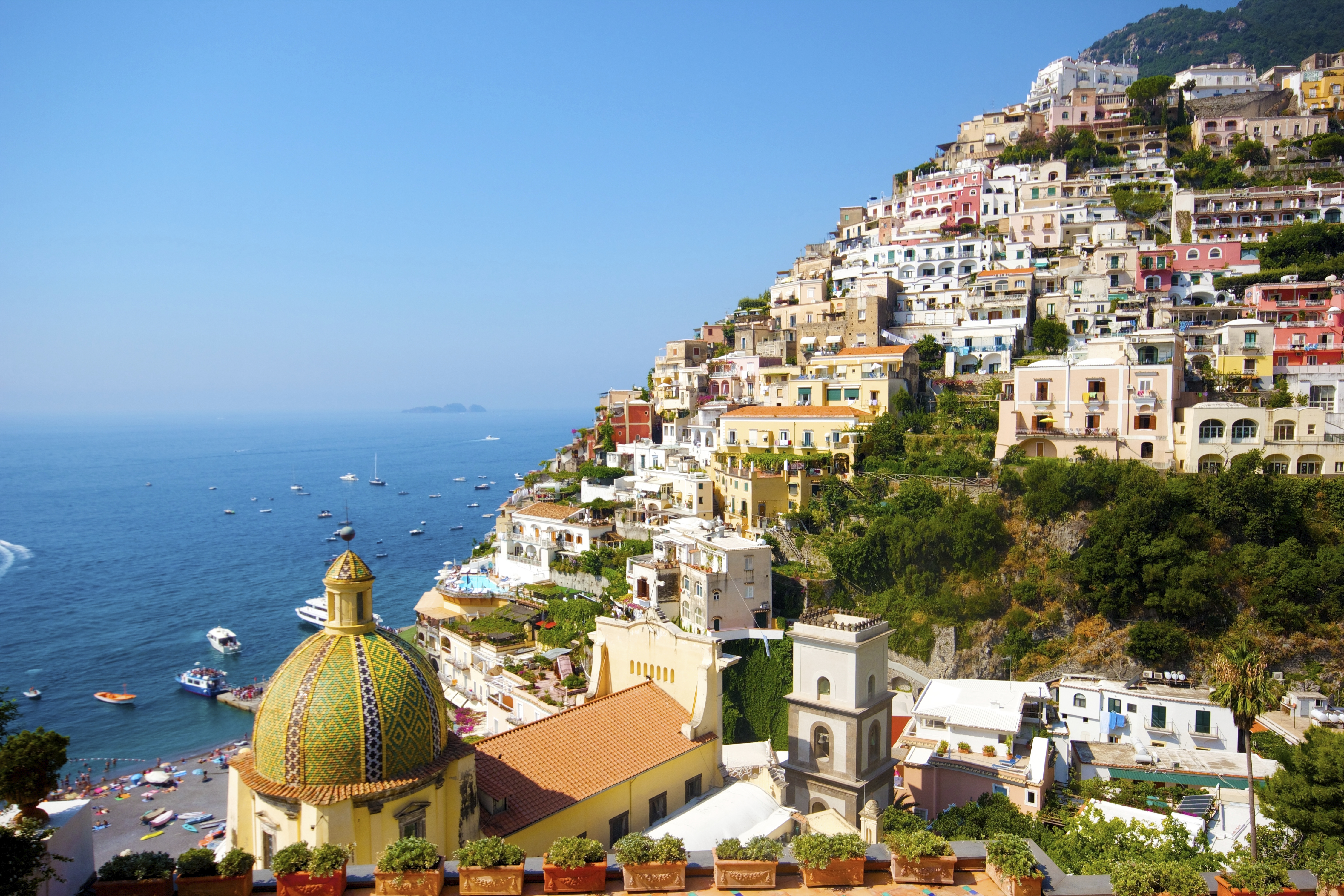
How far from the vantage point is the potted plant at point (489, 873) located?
848cm

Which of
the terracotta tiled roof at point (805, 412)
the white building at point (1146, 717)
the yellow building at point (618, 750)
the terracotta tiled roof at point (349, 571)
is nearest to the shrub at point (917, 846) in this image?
the yellow building at point (618, 750)

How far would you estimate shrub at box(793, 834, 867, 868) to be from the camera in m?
8.78

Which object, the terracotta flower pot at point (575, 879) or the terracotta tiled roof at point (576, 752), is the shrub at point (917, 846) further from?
the terracotta tiled roof at point (576, 752)

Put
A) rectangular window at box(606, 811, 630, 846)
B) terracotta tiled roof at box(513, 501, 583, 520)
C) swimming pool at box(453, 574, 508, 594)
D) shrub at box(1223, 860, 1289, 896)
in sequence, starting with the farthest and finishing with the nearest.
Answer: terracotta tiled roof at box(513, 501, 583, 520)
swimming pool at box(453, 574, 508, 594)
rectangular window at box(606, 811, 630, 846)
shrub at box(1223, 860, 1289, 896)

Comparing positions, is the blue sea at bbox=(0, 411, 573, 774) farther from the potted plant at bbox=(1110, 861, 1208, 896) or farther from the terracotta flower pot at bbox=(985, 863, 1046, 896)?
the potted plant at bbox=(1110, 861, 1208, 896)

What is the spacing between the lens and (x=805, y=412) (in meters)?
44.3

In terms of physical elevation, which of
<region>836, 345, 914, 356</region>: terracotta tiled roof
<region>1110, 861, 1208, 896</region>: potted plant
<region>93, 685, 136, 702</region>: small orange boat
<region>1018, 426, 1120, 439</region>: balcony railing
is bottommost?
<region>93, 685, 136, 702</region>: small orange boat

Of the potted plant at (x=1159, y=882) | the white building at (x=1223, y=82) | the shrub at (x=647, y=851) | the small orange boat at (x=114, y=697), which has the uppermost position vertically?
the white building at (x=1223, y=82)

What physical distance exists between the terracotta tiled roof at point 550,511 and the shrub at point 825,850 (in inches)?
1487

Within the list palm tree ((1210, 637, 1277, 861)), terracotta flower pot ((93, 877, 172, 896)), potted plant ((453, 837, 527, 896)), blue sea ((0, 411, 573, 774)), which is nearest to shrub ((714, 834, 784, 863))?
potted plant ((453, 837, 527, 896))

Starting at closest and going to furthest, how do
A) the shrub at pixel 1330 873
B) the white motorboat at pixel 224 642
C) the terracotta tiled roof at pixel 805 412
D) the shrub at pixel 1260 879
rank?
1. the shrub at pixel 1260 879
2. the shrub at pixel 1330 873
3. the terracotta tiled roof at pixel 805 412
4. the white motorboat at pixel 224 642

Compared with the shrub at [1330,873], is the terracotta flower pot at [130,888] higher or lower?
higher

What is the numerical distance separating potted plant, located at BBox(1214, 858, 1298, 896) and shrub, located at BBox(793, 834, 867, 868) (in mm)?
3598

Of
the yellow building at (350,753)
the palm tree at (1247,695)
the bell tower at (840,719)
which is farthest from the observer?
the bell tower at (840,719)
